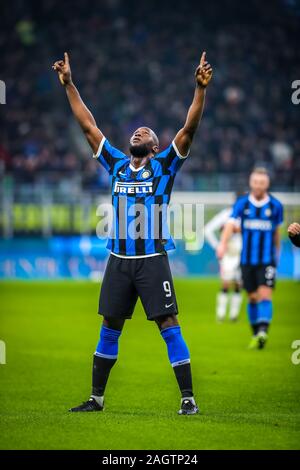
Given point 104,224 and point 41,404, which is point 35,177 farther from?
point 41,404

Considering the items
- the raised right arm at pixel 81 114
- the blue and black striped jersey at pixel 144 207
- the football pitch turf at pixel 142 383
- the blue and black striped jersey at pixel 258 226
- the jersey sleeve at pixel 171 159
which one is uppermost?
the raised right arm at pixel 81 114

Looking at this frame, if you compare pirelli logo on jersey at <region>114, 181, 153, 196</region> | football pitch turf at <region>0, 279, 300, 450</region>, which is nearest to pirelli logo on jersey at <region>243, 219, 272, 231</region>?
football pitch turf at <region>0, 279, 300, 450</region>

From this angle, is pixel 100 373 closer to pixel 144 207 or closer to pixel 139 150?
pixel 144 207

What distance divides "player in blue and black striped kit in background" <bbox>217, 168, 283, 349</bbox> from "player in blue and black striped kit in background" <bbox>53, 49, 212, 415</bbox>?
17.5ft

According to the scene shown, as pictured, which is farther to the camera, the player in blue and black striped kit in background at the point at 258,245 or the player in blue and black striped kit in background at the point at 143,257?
the player in blue and black striped kit in background at the point at 258,245

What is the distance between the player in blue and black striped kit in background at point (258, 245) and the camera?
13078mm

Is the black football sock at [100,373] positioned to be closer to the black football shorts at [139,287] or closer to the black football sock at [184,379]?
the black football shorts at [139,287]

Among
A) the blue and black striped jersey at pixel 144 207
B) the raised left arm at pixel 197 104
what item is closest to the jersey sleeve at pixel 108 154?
the blue and black striped jersey at pixel 144 207

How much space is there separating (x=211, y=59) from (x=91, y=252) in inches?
513

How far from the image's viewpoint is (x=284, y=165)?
32125mm

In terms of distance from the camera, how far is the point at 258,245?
13.1 meters

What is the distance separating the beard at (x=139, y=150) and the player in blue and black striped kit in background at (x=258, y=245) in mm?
5340

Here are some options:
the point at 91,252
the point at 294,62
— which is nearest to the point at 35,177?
the point at 91,252

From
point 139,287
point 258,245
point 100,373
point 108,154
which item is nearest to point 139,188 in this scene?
point 108,154
